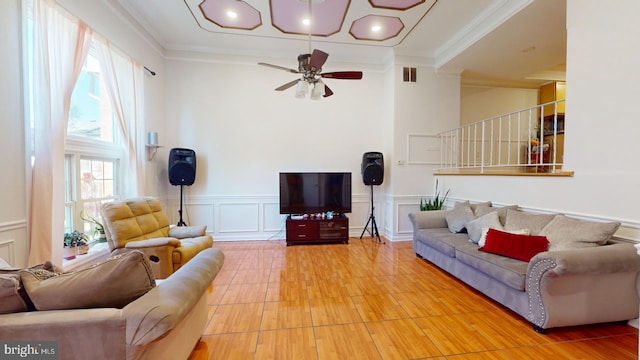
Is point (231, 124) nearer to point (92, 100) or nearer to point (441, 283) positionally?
point (92, 100)

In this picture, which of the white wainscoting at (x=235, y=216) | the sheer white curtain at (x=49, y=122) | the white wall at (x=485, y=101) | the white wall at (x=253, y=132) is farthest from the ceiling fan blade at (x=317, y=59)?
the white wall at (x=485, y=101)

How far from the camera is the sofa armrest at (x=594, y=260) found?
188 cm

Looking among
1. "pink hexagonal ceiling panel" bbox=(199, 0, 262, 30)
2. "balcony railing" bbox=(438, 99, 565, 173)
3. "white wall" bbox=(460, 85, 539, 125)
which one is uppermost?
"pink hexagonal ceiling panel" bbox=(199, 0, 262, 30)

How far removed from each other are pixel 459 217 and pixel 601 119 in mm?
1669

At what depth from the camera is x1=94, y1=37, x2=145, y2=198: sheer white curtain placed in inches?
124

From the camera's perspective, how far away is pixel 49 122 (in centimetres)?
218

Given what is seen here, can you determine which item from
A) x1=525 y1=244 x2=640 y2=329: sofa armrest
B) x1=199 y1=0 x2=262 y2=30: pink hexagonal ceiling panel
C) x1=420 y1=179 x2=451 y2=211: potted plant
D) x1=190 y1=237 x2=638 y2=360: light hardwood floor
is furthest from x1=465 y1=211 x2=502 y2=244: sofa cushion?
x1=199 y1=0 x2=262 y2=30: pink hexagonal ceiling panel

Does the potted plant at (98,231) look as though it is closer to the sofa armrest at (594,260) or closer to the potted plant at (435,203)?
the sofa armrest at (594,260)

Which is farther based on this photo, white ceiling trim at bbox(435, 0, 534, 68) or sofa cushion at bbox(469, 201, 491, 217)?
sofa cushion at bbox(469, 201, 491, 217)

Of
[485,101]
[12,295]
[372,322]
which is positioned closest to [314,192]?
[372,322]

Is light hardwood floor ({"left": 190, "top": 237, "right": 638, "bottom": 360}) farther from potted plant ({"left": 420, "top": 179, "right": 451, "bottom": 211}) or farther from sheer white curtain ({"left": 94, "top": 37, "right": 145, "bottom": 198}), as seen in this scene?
sheer white curtain ({"left": 94, "top": 37, "right": 145, "bottom": 198})

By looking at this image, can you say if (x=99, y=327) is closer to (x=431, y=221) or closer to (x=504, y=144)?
(x=431, y=221)

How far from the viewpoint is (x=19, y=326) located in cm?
102

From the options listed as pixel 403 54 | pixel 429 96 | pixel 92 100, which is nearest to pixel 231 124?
pixel 92 100
